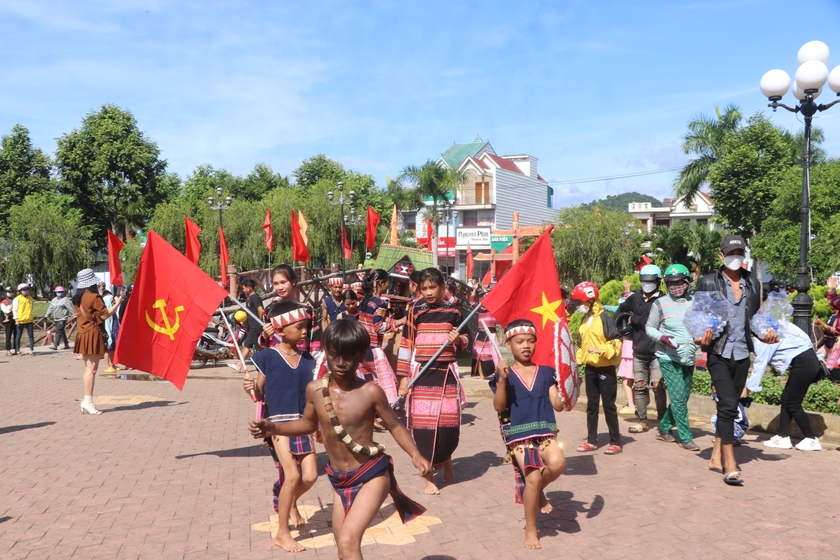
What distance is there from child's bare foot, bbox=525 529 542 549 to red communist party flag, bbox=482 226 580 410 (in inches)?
60.7

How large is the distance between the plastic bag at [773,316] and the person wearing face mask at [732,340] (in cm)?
6

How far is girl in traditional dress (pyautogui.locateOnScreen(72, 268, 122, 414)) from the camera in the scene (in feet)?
34.1

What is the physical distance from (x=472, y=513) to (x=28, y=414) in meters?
7.39

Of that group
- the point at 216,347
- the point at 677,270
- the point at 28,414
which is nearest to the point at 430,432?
the point at 677,270

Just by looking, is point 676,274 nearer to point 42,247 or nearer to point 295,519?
point 295,519

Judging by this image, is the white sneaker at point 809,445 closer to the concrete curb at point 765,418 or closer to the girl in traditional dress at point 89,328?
the concrete curb at point 765,418

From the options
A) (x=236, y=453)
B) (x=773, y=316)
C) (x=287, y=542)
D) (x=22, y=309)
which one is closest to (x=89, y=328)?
(x=236, y=453)

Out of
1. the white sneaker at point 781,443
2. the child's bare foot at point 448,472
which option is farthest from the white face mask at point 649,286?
the child's bare foot at point 448,472

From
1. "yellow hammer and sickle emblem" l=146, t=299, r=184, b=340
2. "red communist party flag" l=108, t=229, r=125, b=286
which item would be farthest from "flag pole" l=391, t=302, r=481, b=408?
"red communist party flag" l=108, t=229, r=125, b=286

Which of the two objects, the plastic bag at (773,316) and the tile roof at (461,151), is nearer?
the plastic bag at (773,316)

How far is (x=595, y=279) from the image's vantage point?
42.7m

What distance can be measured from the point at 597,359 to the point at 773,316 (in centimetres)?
166

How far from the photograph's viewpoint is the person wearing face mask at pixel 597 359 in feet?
25.7

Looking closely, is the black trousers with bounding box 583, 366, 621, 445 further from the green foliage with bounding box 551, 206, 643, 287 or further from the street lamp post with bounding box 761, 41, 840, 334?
the green foliage with bounding box 551, 206, 643, 287
